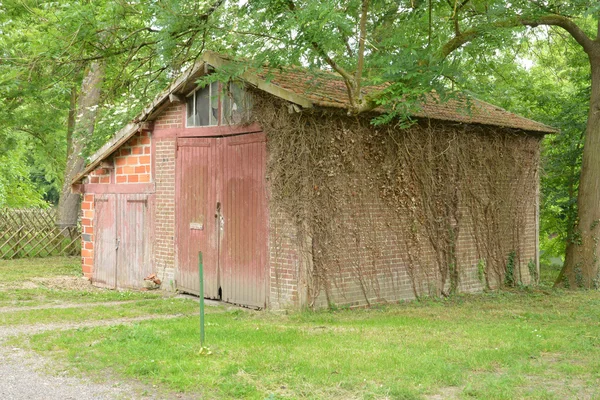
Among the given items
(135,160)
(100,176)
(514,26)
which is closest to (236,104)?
(135,160)

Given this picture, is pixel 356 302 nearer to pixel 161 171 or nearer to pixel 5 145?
pixel 161 171

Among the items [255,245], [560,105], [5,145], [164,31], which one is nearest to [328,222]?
[255,245]

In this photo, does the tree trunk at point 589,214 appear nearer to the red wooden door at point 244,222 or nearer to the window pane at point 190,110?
the red wooden door at point 244,222

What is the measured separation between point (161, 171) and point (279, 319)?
4.84 metres

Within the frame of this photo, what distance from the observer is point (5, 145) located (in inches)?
1021

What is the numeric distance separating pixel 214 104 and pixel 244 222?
2.34 m

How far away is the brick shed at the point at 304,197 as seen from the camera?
1136 cm

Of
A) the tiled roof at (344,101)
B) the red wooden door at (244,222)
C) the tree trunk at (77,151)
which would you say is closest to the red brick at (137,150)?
the red wooden door at (244,222)

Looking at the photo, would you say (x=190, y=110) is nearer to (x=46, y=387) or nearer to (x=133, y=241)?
(x=133, y=241)

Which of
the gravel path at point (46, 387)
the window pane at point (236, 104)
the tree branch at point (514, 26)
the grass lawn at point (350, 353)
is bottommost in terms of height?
the gravel path at point (46, 387)

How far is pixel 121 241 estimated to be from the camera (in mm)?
15133

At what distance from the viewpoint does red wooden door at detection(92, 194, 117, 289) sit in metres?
15.3

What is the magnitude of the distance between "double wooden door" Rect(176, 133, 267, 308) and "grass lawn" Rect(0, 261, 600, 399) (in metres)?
0.90

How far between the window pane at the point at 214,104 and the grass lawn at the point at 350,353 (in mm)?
3560
